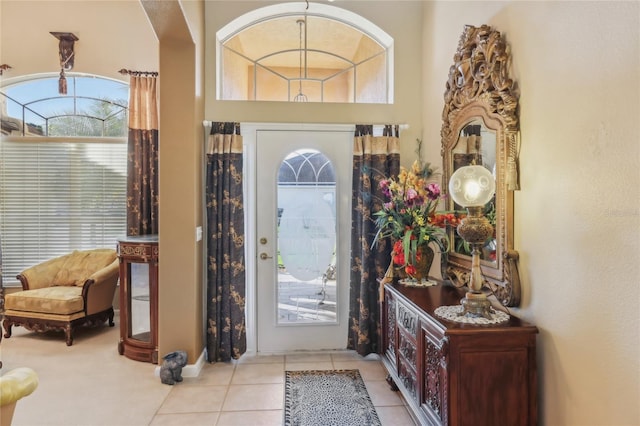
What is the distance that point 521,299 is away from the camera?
1.90 m

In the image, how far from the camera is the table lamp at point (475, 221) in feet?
5.95

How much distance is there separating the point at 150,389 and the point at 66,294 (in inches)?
68.7

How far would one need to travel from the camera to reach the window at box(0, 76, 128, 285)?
430cm

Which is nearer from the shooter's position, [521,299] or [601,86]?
[601,86]

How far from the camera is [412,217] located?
251cm

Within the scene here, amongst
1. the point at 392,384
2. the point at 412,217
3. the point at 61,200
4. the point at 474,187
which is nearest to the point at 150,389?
the point at 392,384

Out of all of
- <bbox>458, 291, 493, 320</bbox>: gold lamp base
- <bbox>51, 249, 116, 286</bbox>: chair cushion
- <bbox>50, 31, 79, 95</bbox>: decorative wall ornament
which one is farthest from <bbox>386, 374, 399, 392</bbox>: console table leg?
<bbox>50, 31, 79, 95</bbox>: decorative wall ornament

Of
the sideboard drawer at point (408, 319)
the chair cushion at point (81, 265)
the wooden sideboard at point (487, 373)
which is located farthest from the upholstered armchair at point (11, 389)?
the chair cushion at point (81, 265)

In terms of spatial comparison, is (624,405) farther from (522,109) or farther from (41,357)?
(41,357)

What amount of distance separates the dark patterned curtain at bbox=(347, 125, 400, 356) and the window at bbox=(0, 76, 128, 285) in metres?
2.94

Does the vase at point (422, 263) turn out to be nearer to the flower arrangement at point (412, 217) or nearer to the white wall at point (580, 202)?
the flower arrangement at point (412, 217)

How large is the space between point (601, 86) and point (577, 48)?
0.78 ft

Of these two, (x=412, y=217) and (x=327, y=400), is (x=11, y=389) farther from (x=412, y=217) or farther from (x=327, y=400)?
(x=412, y=217)

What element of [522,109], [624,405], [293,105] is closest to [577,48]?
[522,109]
